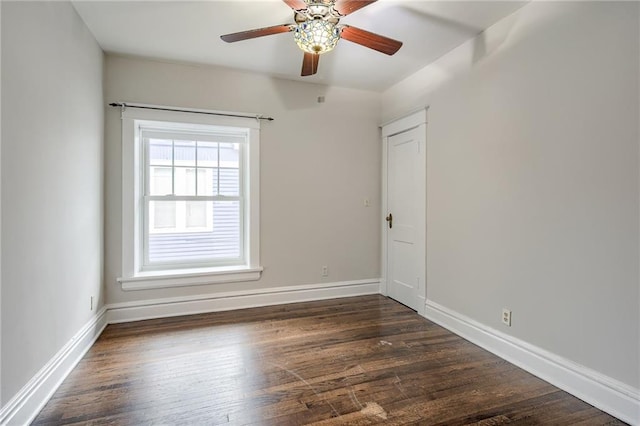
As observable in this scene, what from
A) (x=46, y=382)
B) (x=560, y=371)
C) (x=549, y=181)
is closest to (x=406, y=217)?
Answer: (x=549, y=181)

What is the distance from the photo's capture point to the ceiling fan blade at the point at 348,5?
72.8 inches

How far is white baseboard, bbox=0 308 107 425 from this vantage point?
156 cm

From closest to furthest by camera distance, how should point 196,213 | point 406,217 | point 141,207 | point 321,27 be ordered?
point 321,27, point 141,207, point 196,213, point 406,217

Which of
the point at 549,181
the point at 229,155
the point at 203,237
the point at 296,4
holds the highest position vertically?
the point at 296,4

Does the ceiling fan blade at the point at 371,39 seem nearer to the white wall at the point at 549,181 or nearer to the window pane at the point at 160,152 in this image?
the white wall at the point at 549,181

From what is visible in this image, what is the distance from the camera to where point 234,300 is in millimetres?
3475

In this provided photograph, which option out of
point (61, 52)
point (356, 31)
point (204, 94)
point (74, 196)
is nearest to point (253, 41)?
point (204, 94)

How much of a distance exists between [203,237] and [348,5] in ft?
8.81

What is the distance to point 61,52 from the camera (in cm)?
211

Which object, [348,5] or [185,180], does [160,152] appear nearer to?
[185,180]

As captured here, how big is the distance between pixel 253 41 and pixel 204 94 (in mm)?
871

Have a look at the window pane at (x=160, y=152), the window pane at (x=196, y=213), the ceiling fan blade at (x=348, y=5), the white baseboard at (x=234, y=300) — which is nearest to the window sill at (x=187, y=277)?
the white baseboard at (x=234, y=300)

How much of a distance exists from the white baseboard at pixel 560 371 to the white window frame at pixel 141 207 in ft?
7.24

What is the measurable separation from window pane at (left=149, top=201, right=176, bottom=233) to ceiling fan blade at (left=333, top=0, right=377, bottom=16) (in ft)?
8.31
